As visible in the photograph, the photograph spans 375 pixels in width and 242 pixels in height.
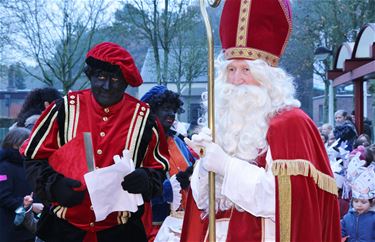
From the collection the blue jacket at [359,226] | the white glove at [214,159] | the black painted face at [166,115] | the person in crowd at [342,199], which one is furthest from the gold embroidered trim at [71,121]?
the person in crowd at [342,199]

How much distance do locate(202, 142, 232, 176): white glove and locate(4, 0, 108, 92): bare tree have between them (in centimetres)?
1401

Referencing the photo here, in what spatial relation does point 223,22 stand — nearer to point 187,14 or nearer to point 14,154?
point 14,154

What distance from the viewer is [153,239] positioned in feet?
15.0

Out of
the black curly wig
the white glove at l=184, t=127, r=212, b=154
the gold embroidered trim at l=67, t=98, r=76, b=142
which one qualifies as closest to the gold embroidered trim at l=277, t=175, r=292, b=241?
the white glove at l=184, t=127, r=212, b=154

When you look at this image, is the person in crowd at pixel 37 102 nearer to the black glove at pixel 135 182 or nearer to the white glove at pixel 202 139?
the black glove at pixel 135 182

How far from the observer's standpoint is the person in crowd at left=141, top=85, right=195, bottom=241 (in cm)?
459

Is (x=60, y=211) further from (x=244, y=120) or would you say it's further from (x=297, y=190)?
(x=297, y=190)

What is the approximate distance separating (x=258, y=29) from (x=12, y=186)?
287cm

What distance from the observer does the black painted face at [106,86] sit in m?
3.24

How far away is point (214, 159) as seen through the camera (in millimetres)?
2799

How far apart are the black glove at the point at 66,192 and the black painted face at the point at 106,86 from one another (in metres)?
0.48

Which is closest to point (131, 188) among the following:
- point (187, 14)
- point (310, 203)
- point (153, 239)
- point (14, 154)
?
point (310, 203)

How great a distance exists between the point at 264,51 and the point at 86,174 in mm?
1100

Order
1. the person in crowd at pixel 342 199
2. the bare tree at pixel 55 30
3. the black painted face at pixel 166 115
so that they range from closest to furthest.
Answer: the black painted face at pixel 166 115 < the person in crowd at pixel 342 199 < the bare tree at pixel 55 30
